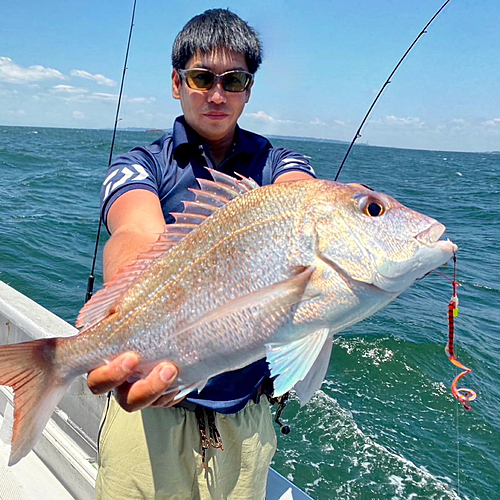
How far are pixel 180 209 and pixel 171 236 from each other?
0.52 m

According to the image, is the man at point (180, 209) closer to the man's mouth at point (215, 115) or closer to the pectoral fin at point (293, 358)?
the man's mouth at point (215, 115)

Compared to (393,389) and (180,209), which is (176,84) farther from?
(393,389)

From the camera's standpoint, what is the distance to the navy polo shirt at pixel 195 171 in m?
2.05

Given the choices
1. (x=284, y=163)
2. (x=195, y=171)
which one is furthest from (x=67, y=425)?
(x=284, y=163)

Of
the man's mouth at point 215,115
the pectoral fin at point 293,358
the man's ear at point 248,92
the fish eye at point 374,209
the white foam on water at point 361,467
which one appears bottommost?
the white foam on water at point 361,467

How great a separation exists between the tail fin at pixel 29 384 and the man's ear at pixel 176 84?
57.2 inches

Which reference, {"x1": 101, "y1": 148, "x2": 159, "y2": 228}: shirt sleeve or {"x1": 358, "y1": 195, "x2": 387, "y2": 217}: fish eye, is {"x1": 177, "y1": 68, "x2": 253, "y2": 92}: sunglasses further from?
{"x1": 358, "y1": 195, "x2": 387, "y2": 217}: fish eye

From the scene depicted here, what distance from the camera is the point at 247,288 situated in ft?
5.05

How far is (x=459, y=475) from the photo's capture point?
4.95 m

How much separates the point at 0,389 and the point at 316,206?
3301 mm

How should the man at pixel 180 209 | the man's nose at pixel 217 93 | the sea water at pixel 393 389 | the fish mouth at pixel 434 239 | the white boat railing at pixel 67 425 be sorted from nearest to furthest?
1. the fish mouth at pixel 434 239
2. the man at pixel 180 209
3. the man's nose at pixel 217 93
4. the white boat railing at pixel 67 425
5. the sea water at pixel 393 389

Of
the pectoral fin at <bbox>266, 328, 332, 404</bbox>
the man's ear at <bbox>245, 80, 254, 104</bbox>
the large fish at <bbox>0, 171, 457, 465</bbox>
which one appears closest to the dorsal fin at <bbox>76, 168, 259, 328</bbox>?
the large fish at <bbox>0, 171, 457, 465</bbox>

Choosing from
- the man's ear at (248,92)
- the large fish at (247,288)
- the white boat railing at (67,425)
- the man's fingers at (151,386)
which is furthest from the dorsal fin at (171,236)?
the white boat railing at (67,425)

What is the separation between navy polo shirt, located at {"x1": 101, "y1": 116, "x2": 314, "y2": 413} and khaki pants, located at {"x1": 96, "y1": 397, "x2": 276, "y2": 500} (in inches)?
6.0
